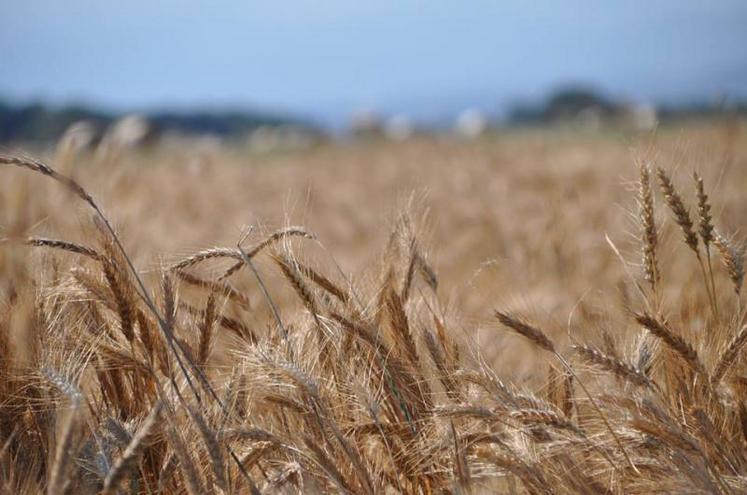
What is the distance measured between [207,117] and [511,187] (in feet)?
163

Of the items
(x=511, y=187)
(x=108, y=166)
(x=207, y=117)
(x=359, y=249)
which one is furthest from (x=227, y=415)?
(x=207, y=117)

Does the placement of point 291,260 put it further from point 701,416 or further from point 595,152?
point 595,152

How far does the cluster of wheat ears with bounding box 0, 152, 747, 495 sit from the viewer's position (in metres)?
1.32

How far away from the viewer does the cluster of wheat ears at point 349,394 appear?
1316mm

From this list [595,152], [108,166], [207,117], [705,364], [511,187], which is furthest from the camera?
[207,117]

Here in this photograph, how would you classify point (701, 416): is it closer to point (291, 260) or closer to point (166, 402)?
point (291, 260)

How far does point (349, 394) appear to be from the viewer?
1.52 m

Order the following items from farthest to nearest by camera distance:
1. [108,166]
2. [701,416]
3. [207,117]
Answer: [207,117] → [108,166] → [701,416]

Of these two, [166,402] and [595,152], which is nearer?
[166,402]

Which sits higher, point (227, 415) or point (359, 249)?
point (227, 415)

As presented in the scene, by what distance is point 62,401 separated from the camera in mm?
1408

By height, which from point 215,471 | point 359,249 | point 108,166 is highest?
point 108,166

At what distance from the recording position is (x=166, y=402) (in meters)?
1.36

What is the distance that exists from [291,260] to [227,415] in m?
0.30
